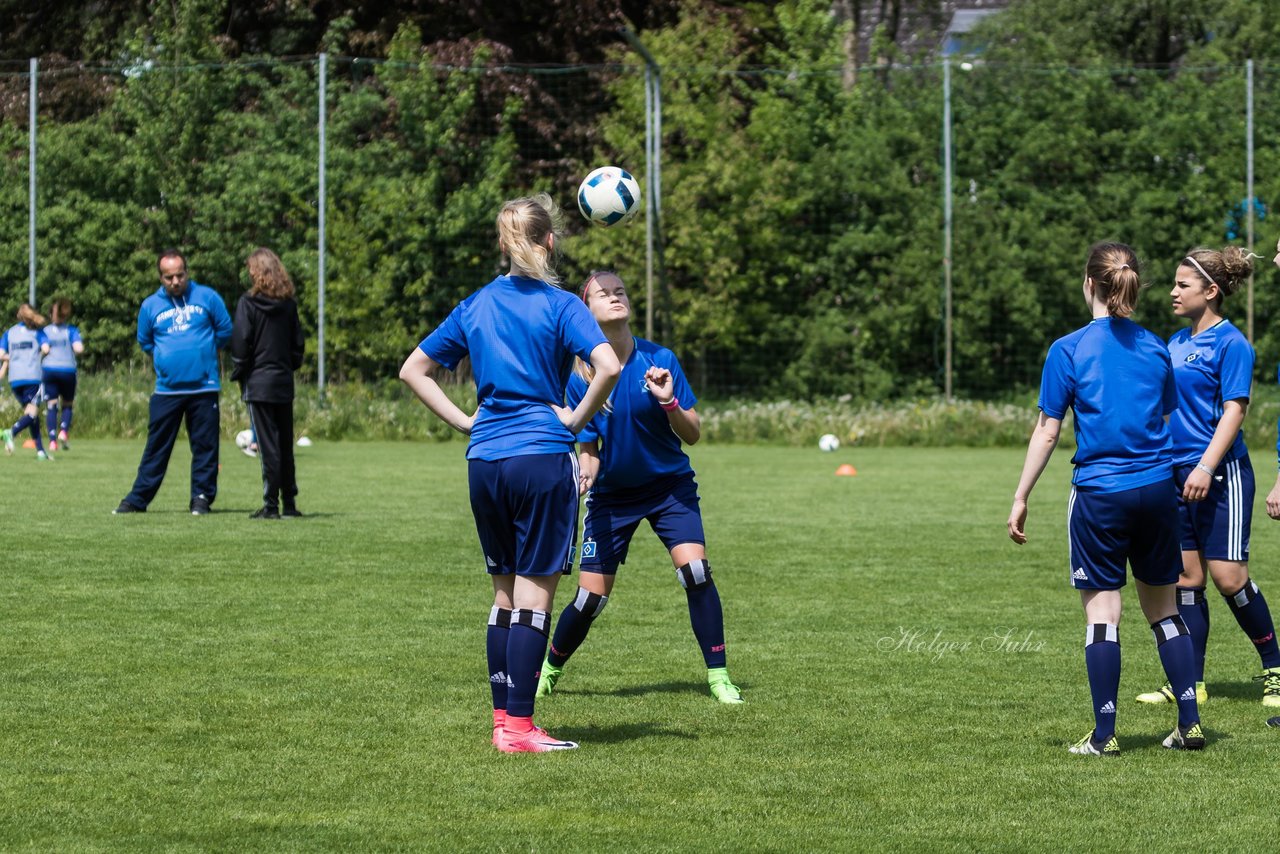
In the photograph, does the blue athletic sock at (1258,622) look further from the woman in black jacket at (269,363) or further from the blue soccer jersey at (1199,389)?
the woman in black jacket at (269,363)

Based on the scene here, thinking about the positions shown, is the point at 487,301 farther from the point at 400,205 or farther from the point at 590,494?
the point at 400,205

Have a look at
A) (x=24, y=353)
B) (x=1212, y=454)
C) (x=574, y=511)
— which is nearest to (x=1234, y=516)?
(x=1212, y=454)

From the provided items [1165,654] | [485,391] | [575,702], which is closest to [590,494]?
[575,702]

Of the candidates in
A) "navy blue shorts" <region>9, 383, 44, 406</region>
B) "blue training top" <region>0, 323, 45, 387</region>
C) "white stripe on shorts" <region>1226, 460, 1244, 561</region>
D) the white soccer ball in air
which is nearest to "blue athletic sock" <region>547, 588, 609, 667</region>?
the white soccer ball in air

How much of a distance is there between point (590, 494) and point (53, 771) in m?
2.49

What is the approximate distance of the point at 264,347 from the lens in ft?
44.9

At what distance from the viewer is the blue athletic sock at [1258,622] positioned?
281 inches

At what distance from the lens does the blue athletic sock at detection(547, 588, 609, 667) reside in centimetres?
710

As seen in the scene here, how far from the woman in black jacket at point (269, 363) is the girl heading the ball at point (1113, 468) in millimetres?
8555

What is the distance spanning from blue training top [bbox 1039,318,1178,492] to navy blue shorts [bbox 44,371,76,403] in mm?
17612

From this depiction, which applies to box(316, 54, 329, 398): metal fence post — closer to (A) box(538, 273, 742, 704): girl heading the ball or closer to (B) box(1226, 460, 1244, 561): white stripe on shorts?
(A) box(538, 273, 742, 704): girl heading the ball

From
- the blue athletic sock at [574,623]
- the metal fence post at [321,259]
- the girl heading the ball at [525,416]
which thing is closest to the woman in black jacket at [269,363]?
the blue athletic sock at [574,623]

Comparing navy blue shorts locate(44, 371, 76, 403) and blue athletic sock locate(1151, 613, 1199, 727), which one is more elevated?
navy blue shorts locate(44, 371, 76, 403)

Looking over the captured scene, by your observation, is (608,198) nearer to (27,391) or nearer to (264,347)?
(264,347)
